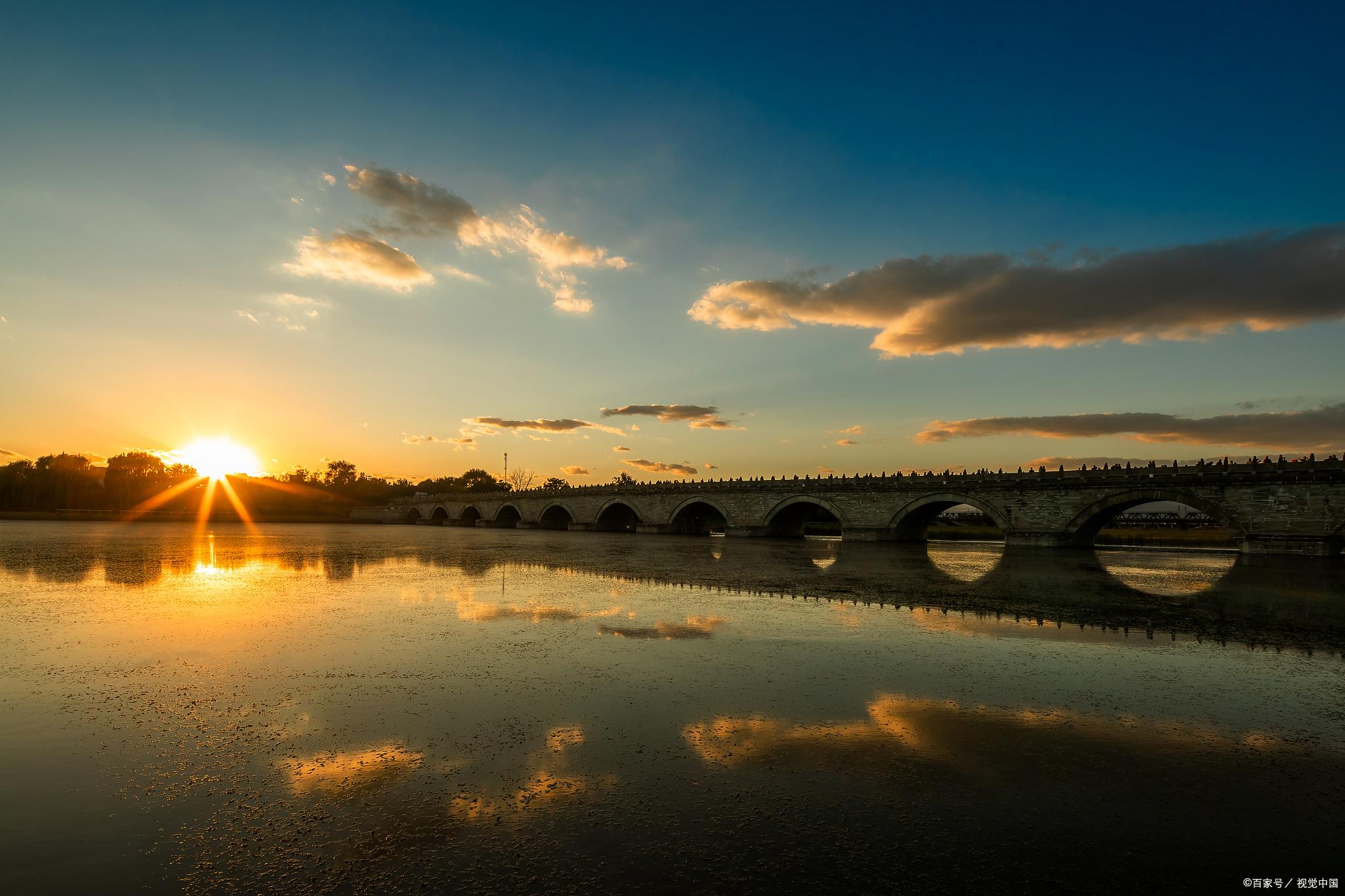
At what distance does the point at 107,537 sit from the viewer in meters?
45.2

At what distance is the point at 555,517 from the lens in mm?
96312

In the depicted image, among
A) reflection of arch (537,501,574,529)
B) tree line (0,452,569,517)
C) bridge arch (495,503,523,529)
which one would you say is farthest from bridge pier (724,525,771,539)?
tree line (0,452,569,517)

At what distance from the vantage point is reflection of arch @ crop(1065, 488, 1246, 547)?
3781cm

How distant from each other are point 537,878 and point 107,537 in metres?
55.9

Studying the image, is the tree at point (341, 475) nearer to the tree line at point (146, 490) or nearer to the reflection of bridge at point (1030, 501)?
the tree line at point (146, 490)

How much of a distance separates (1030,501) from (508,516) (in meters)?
83.0

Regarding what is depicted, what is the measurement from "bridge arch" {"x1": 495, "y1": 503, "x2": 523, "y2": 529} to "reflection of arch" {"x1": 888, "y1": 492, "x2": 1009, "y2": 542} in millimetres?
65125

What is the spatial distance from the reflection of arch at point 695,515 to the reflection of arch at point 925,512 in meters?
17.7

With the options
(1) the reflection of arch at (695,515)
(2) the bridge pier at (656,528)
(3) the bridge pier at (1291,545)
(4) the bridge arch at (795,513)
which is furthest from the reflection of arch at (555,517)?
(3) the bridge pier at (1291,545)

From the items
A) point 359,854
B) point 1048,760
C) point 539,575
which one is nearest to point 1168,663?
point 1048,760

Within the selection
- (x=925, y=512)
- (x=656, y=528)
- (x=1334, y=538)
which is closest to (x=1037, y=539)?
(x=925, y=512)

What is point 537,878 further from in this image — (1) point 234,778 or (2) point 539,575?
(2) point 539,575

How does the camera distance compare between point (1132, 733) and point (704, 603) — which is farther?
point (704, 603)

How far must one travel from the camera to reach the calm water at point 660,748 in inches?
178
